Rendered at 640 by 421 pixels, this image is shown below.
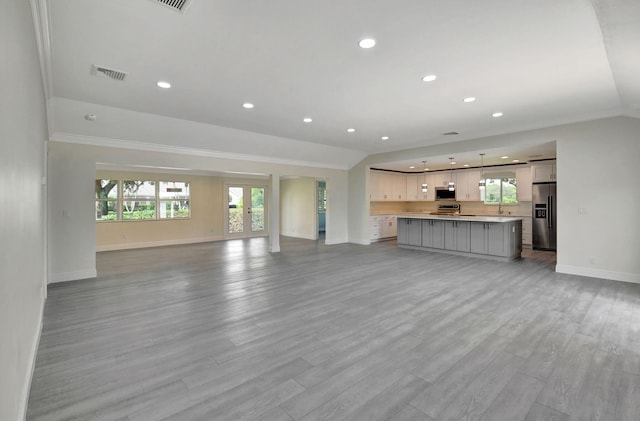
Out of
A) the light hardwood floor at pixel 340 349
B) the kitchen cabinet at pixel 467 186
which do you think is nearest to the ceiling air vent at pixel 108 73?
the light hardwood floor at pixel 340 349

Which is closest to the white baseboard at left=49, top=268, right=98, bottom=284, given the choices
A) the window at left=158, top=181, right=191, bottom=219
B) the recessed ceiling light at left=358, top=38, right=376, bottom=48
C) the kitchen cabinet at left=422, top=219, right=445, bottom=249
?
the window at left=158, top=181, right=191, bottom=219

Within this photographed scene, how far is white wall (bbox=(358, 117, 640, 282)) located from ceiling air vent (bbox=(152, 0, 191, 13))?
20.4ft

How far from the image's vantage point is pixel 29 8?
1981 mm

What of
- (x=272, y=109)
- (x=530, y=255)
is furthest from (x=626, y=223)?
(x=272, y=109)

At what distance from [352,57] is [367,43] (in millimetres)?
292

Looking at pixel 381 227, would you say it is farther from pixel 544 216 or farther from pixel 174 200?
pixel 174 200

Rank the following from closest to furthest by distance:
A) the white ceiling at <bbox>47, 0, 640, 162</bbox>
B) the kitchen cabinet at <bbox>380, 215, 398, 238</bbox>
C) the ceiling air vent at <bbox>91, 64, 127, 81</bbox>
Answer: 1. the white ceiling at <bbox>47, 0, 640, 162</bbox>
2. the ceiling air vent at <bbox>91, 64, 127, 81</bbox>
3. the kitchen cabinet at <bbox>380, 215, 398, 238</bbox>

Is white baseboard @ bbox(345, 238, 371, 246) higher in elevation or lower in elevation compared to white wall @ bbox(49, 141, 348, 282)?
lower

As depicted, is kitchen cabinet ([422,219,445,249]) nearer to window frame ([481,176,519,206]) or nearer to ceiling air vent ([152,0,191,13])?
window frame ([481,176,519,206])

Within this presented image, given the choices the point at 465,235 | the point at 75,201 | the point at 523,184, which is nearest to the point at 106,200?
the point at 75,201

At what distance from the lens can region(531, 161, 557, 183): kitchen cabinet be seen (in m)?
7.62

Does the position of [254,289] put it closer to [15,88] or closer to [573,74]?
[15,88]

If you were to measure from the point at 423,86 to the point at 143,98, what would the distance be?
3801 millimetres

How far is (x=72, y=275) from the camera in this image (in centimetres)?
503
